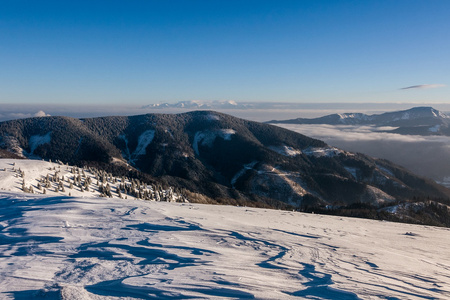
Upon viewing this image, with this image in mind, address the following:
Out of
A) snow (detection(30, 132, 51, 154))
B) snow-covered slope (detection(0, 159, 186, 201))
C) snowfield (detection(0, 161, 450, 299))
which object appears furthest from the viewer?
snow (detection(30, 132, 51, 154))

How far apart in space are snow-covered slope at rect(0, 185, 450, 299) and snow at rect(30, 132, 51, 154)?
653 ft

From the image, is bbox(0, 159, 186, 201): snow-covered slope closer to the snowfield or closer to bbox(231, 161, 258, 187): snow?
the snowfield

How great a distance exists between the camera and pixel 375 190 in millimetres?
174375

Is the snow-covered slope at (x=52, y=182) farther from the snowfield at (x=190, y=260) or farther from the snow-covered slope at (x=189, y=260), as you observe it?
the snow-covered slope at (x=189, y=260)

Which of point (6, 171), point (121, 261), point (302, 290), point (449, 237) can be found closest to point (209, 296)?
point (302, 290)

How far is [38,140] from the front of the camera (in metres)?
183

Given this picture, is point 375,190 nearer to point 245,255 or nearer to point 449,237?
point 449,237

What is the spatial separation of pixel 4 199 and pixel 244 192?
14244 cm

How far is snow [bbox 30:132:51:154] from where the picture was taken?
17825 centimetres

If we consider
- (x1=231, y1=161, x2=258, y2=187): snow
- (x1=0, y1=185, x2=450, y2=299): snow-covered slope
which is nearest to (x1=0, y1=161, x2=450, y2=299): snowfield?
(x1=0, y1=185, x2=450, y2=299): snow-covered slope

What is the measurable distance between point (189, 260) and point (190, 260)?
0.10ft

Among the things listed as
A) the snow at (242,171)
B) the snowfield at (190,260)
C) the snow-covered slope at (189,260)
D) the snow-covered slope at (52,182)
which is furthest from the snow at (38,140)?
the snow-covered slope at (189,260)

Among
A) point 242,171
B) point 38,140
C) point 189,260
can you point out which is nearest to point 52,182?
point 189,260

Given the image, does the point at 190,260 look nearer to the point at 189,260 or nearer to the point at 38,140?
the point at 189,260
